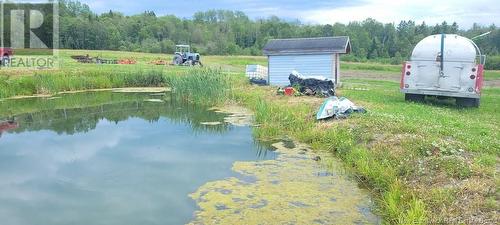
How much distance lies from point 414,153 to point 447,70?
752cm

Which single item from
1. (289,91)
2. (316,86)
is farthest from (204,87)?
(316,86)

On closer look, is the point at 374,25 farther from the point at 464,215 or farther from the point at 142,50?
the point at 464,215

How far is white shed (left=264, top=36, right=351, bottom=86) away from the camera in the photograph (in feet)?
64.5

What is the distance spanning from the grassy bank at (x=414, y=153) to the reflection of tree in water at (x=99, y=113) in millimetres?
2866

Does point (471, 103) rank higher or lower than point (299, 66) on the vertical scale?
lower

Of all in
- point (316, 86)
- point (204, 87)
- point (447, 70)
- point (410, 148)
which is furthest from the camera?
point (204, 87)

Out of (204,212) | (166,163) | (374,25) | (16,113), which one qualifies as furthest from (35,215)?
(374,25)

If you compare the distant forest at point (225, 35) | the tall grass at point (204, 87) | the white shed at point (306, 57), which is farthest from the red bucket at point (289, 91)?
the distant forest at point (225, 35)

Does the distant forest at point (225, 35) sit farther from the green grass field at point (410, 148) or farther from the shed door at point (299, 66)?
the green grass field at point (410, 148)

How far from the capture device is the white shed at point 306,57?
19.7 metres

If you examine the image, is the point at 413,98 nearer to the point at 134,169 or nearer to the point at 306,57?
the point at 306,57

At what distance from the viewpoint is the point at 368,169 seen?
24.3 feet

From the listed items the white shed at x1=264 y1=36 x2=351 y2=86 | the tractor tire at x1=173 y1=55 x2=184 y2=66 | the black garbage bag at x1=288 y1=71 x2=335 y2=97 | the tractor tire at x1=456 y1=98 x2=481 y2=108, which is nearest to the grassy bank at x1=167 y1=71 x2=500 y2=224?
the tractor tire at x1=456 y1=98 x2=481 y2=108

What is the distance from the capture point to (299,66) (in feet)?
66.4
